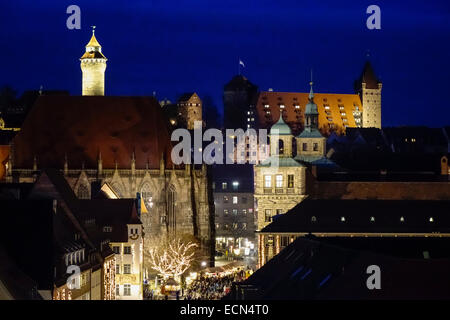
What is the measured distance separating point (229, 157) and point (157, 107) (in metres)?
79.5

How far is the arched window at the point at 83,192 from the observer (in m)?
114

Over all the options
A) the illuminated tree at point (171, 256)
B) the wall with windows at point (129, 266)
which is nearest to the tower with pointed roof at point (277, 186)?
the illuminated tree at point (171, 256)

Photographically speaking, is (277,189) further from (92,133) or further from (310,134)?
(310,134)

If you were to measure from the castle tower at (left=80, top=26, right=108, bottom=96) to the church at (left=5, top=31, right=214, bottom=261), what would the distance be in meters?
15.0

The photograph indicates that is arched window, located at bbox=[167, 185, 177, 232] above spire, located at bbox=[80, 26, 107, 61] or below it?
below

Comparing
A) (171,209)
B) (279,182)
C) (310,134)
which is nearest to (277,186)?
(279,182)

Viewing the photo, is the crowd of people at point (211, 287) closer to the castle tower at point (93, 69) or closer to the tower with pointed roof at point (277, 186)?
the tower with pointed roof at point (277, 186)

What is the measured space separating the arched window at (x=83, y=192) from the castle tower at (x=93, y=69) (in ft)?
78.6

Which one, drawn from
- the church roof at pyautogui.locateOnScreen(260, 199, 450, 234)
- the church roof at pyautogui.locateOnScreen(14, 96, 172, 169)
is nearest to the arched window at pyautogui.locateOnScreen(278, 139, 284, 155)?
the church roof at pyautogui.locateOnScreen(14, 96, 172, 169)

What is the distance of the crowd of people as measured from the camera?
282 ft

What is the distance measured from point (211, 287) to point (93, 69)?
51.5 metres

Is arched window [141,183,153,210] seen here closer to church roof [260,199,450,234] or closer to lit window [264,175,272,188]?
lit window [264,175,272,188]
